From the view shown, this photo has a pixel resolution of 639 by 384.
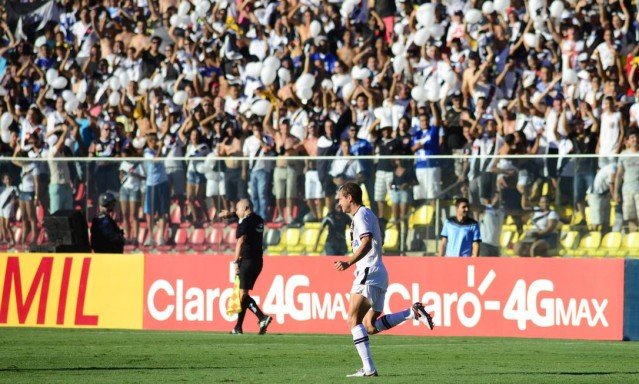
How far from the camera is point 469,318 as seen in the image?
67.4 ft

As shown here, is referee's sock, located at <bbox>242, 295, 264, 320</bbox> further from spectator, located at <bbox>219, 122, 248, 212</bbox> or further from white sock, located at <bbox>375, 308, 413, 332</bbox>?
white sock, located at <bbox>375, 308, 413, 332</bbox>

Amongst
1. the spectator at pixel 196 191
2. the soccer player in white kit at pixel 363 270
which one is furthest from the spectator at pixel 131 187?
the soccer player in white kit at pixel 363 270

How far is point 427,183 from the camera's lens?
66.1 feet

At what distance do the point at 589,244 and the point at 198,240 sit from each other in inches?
260

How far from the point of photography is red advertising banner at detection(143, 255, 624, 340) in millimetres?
19766

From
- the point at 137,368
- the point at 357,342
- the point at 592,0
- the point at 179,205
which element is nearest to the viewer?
the point at 357,342

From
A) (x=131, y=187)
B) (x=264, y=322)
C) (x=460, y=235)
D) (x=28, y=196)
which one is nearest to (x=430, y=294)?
(x=460, y=235)

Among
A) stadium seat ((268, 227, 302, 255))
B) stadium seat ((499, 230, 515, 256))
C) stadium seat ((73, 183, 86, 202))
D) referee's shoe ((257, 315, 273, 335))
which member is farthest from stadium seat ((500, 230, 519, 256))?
stadium seat ((73, 183, 86, 202))

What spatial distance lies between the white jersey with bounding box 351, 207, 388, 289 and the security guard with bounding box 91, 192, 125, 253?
9.45m

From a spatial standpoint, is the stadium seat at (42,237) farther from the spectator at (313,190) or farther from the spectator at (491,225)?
the spectator at (491,225)

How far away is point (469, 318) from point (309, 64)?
822 centimetres

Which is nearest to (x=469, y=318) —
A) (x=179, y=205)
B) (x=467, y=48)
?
(x=179, y=205)

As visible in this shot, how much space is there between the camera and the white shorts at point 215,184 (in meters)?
21.5

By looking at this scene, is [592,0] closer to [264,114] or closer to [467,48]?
[467,48]
